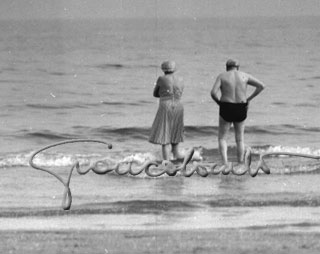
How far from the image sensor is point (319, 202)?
12.7 metres

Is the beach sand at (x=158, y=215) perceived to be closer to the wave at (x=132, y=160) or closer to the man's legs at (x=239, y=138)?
the man's legs at (x=239, y=138)

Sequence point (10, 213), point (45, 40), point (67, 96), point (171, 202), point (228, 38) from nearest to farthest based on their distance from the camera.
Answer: point (10, 213) → point (171, 202) → point (67, 96) → point (228, 38) → point (45, 40)

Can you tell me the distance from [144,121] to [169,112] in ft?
44.2

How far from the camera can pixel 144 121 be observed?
28438 mm

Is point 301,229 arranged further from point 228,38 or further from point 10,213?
point 228,38

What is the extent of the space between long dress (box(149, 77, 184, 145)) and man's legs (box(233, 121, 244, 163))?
97 centimetres

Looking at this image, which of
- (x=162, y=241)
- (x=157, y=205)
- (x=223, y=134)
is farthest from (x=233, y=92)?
(x=162, y=241)

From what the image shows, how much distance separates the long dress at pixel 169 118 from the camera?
14914mm

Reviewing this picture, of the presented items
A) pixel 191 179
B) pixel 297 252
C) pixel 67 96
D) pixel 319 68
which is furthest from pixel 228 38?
pixel 297 252

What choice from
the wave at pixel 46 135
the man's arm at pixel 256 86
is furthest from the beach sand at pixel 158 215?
the wave at pixel 46 135

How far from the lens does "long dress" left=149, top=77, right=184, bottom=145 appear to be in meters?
14.9

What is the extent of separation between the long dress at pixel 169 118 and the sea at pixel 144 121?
0.65 meters

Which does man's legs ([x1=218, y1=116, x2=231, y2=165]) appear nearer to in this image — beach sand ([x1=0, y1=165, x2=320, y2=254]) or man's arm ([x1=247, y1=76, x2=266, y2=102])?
beach sand ([x1=0, y1=165, x2=320, y2=254])

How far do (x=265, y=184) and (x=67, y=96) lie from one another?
2215cm
